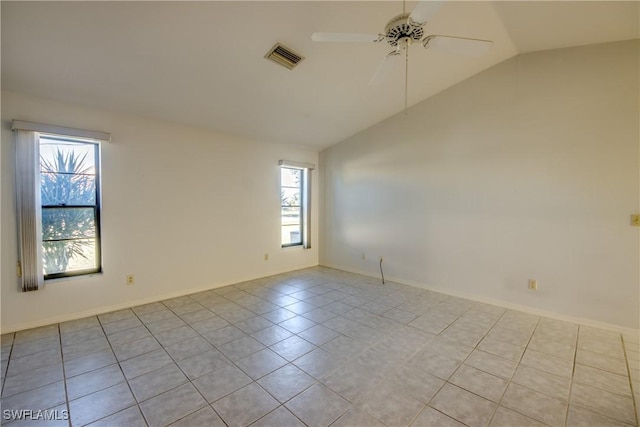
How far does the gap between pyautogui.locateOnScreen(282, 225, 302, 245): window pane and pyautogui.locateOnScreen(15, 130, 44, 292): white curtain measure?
3332 mm

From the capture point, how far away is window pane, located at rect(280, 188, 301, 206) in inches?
207

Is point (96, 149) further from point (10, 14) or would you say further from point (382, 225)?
point (382, 225)

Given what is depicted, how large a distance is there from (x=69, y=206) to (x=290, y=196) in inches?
127

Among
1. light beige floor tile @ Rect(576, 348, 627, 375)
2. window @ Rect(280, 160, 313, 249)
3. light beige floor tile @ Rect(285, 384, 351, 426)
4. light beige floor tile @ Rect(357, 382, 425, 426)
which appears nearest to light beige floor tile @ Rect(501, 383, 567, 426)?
light beige floor tile @ Rect(357, 382, 425, 426)

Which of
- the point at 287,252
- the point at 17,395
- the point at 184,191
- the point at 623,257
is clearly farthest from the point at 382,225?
the point at 17,395

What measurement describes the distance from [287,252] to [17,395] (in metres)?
3.74

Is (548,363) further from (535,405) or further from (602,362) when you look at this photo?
(535,405)

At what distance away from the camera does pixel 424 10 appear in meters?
1.53

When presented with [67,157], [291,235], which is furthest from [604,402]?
[67,157]

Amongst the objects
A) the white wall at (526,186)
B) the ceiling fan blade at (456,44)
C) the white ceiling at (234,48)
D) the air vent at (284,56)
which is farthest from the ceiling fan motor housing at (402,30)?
the white wall at (526,186)

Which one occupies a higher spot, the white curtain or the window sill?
the white curtain

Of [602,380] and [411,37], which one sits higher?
[411,37]

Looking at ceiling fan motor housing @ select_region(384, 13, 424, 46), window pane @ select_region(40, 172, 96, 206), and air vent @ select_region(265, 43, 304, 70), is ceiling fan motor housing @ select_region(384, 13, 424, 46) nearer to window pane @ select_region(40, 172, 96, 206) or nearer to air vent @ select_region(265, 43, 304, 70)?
air vent @ select_region(265, 43, 304, 70)

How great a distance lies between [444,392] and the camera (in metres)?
1.93
